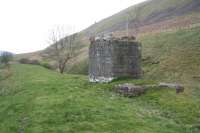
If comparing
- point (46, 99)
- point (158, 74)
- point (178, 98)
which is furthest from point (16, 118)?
point (158, 74)

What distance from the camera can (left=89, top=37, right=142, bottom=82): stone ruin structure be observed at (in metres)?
36.0

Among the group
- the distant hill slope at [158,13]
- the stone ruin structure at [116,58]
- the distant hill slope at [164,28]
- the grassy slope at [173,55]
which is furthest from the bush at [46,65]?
the stone ruin structure at [116,58]

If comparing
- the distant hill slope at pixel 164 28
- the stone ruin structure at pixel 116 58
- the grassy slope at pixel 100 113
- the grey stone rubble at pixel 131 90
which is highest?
the distant hill slope at pixel 164 28

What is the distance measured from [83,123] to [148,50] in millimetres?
43502

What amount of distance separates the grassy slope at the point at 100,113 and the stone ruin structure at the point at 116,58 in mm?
4323

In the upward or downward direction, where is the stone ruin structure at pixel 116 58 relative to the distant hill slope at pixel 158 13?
downward

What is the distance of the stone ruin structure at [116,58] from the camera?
3600cm

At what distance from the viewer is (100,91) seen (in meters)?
32.3

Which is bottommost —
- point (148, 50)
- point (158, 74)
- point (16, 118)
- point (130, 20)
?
point (16, 118)

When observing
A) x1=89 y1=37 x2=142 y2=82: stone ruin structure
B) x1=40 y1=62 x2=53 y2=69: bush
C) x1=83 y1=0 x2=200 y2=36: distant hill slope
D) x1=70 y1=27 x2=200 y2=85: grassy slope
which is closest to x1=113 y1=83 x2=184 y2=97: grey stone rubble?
x1=89 y1=37 x2=142 y2=82: stone ruin structure

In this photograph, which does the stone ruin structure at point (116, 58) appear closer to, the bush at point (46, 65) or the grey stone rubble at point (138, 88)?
the grey stone rubble at point (138, 88)

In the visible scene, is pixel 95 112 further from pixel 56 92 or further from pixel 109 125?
pixel 56 92

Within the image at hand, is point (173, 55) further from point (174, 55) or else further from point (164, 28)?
point (164, 28)

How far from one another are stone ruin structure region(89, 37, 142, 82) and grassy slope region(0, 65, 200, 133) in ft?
14.2
